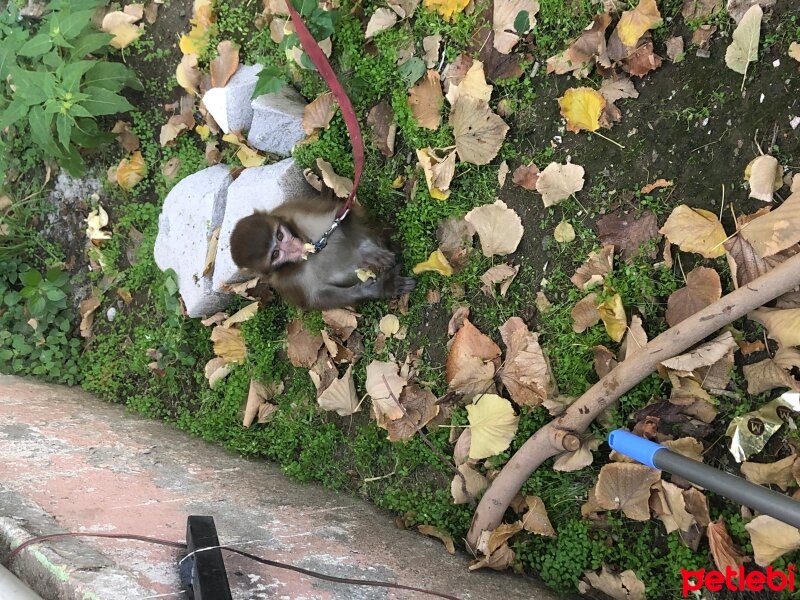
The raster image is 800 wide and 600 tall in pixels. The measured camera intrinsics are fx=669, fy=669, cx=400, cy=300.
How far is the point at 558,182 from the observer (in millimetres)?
3096

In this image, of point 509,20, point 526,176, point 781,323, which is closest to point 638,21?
point 509,20

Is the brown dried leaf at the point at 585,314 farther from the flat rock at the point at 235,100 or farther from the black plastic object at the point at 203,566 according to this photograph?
the flat rock at the point at 235,100

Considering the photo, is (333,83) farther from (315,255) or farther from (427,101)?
(315,255)

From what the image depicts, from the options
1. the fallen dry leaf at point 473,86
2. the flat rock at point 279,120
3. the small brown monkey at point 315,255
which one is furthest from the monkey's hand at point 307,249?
the fallen dry leaf at point 473,86

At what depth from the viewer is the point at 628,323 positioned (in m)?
2.88

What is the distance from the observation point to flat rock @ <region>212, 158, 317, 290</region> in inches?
152

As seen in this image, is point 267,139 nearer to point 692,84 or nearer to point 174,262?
point 174,262

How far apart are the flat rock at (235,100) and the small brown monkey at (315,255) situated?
76 centimetres

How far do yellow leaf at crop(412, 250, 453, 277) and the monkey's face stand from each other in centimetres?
66

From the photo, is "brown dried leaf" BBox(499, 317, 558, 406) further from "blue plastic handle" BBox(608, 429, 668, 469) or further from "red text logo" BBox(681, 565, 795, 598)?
"red text logo" BBox(681, 565, 795, 598)

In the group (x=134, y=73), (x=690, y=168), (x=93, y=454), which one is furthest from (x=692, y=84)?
(x=134, y=73)

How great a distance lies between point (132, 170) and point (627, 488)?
3915 mm

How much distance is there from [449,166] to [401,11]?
93 centimetres

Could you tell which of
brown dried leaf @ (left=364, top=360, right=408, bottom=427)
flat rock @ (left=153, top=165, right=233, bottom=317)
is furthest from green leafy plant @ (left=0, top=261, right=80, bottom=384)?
brown dried leaf @ (left=364, top=360, right=408, bottom=427)
